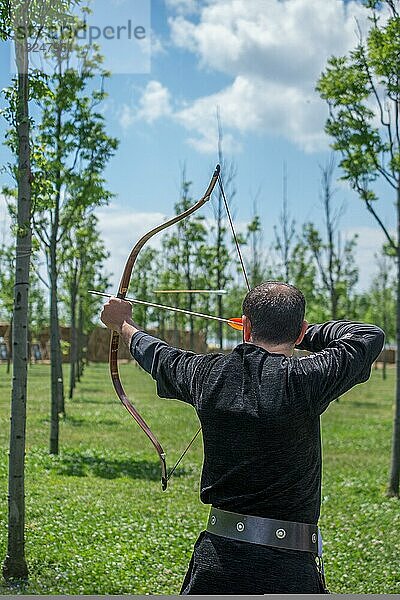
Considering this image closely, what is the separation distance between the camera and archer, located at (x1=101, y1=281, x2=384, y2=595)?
1461 millimetres

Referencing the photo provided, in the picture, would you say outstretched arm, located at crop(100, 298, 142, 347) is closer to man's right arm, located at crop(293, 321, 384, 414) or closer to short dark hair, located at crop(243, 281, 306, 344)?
short dark hair, located at crop(243, 281, 306, 344)

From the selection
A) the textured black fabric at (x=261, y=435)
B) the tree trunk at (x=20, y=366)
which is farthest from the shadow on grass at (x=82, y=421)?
the textured black fabric at (x=261, y=435)

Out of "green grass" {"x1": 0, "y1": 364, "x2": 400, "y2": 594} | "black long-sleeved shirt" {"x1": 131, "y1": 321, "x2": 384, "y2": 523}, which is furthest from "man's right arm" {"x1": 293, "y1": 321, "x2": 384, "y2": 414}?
"green grass" {"x1": 0, "y1": 364, "x2": 400, "y2": 594}

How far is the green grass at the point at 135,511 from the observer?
3.47 meters

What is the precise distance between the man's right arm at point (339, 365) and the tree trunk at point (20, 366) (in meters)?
1.82

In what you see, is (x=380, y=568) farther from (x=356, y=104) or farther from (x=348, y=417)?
(x=348, y=417)

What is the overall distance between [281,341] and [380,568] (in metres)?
2.47

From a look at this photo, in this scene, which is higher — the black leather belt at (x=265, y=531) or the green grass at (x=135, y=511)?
the black leather belt at (x=265, y=531)

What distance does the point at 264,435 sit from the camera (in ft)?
4.80

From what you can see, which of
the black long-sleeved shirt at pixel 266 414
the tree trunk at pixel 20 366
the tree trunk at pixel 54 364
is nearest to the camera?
the black long-sleeved shirt at pixel 266 414

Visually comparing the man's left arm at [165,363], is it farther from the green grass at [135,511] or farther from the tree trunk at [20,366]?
the green grass at [135,511]

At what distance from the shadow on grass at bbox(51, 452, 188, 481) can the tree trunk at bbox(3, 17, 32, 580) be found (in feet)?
6.50

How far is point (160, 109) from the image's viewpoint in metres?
8.12

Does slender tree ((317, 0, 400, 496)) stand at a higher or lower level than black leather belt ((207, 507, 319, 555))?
higher
